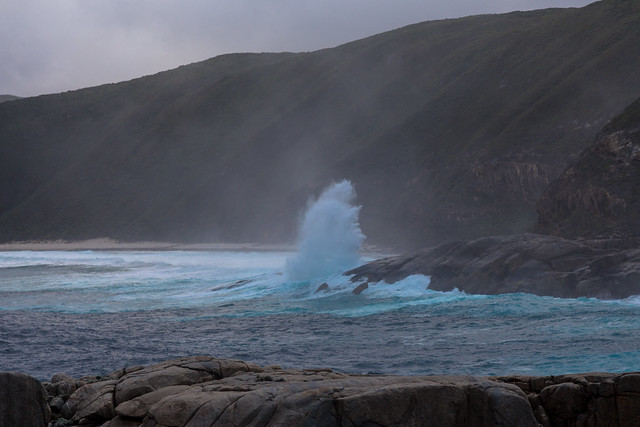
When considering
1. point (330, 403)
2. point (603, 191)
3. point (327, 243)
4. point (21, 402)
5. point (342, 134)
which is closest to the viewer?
point (330, 403)

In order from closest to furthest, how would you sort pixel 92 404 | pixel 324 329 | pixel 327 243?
pixel 92 404 < pixel 324 329 < pixel 327 243

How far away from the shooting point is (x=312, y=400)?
7957 mm

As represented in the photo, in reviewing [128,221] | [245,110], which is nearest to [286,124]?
[245,110]

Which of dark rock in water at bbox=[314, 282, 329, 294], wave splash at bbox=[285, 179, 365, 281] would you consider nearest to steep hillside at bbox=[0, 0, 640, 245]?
wave splash at bbox=[285, 179, 365, 281]

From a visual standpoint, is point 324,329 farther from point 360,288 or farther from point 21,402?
point 21,402

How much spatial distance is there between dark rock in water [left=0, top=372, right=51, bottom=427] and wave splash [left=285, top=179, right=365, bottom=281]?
30.1 meters

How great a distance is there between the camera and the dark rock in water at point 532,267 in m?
26.4

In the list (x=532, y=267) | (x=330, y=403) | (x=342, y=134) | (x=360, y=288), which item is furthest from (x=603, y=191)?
(x=342, y=134)

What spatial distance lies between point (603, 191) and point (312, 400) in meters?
32.9

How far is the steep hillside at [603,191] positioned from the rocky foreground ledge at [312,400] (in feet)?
90.3

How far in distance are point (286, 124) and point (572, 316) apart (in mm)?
91625

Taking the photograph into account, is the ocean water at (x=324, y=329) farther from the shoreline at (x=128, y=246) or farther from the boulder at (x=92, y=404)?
the shoreline at (x=128, y=246)

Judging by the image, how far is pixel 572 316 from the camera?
2258 cm

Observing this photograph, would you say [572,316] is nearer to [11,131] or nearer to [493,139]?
[493,139]
